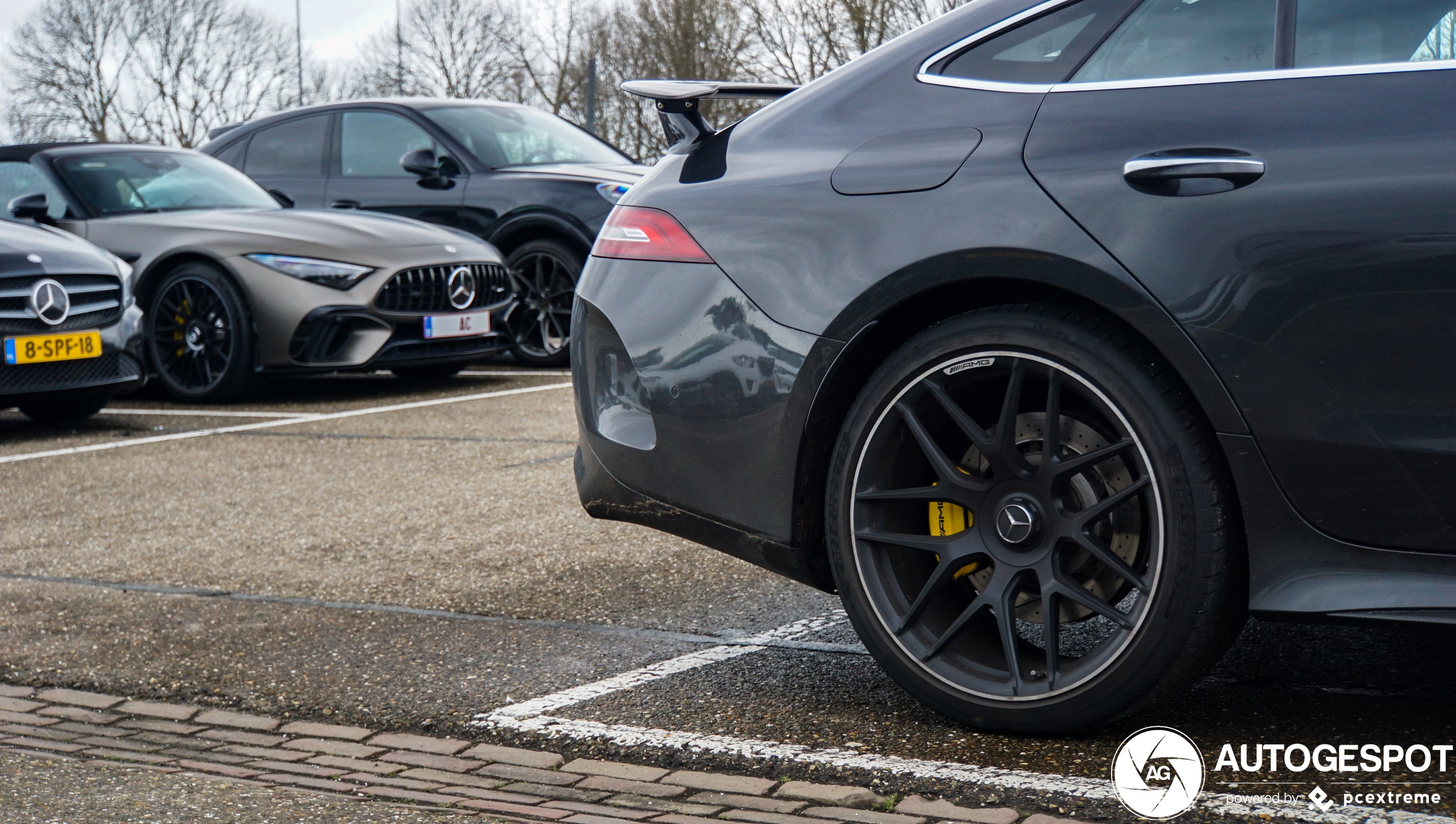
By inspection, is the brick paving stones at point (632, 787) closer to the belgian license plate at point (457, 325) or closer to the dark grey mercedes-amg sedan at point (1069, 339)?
the dark grey mercedes-amg sedan at point (1069, 339)

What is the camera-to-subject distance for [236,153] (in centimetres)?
1121

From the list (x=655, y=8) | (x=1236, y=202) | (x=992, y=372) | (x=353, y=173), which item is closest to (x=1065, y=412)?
(x=992, y=372)

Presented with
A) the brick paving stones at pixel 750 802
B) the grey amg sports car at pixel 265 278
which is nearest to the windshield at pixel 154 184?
the grey amg sports car at pixel 265 278

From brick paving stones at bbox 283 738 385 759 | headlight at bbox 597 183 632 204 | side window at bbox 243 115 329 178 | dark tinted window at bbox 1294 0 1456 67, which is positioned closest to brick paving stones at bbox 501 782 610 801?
brick paving stones at bbox 283 738 385 759

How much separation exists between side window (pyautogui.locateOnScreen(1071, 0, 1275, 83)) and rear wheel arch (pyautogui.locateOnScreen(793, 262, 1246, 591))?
40cm

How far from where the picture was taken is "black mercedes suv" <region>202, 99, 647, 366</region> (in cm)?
983

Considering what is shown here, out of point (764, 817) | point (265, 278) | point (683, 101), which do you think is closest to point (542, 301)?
point (265, 278)

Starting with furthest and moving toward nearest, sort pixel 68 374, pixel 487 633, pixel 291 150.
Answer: pixel 291 150 → pixel 68 374 → pixel 487 633

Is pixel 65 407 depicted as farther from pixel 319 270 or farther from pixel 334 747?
pixel 334 747

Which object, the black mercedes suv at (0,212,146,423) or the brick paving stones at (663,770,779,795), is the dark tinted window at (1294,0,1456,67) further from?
the black mercedes suv at (0,212,146,423)

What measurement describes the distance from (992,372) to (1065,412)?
155mm

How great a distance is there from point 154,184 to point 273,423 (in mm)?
2599

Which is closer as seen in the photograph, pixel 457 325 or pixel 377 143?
pixel 457 325

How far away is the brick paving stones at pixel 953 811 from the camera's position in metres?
2.43
